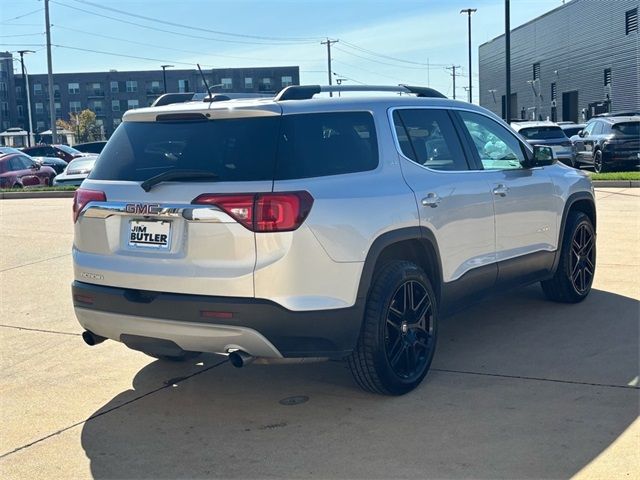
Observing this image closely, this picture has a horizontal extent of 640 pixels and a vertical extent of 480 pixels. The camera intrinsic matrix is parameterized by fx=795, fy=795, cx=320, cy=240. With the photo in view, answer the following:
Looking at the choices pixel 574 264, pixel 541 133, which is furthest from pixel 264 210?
pixel 541 133

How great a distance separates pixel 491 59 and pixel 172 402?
72.8 m

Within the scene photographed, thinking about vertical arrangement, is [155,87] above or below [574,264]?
above

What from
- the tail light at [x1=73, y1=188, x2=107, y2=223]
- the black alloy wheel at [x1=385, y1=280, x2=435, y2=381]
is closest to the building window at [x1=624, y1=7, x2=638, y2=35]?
the black alloy wheel at [x1=385, y1=280, x2=435, y2=381]

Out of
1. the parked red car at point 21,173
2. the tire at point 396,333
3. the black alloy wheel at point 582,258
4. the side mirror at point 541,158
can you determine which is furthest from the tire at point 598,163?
the tire at point 396,333

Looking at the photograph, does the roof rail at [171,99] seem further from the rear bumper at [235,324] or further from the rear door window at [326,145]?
the rear bumper at [235,324]

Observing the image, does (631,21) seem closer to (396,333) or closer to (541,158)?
(541,158)

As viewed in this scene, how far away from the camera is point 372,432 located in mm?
4363

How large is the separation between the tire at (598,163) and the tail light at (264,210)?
65.1 feet

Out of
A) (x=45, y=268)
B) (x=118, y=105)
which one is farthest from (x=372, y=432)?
(x=118, y=105)

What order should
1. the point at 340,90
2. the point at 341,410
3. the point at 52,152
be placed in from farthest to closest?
the point at 52,152 < the point at 340,90 < the point at 341,410

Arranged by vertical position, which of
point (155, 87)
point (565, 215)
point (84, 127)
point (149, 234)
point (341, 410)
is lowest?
point (341, 410)

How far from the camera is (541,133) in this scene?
74.3ft

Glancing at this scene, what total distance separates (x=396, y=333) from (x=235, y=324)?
115 cm

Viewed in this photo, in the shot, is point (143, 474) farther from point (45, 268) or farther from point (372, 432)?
point (45, 268)
